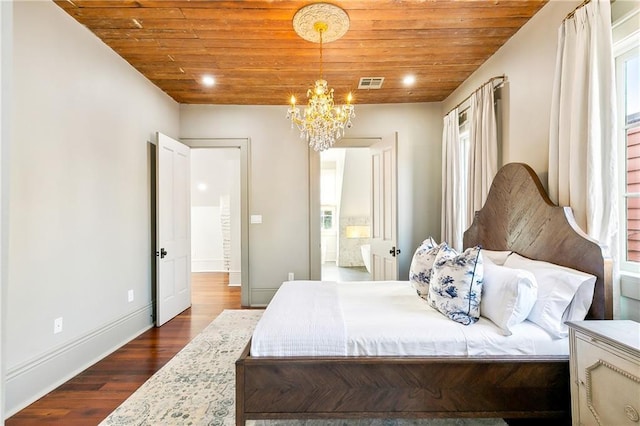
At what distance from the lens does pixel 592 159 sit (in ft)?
5.81

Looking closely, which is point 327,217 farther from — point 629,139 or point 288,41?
point 629,139

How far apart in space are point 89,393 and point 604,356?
307cm

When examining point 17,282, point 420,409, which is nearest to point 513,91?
point 420,409

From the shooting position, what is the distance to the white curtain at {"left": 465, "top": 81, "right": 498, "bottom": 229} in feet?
9.27

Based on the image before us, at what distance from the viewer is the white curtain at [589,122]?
1.73 metres

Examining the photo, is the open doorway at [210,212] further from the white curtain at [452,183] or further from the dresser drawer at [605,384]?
the dresser drawer at [605,384]

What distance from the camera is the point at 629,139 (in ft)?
5.90

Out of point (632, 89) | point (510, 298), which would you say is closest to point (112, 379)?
point (510, 298)

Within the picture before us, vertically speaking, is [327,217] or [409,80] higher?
[409,80]

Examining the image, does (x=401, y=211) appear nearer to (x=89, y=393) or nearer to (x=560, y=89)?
(x=560, y=89)

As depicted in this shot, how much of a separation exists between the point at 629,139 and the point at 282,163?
3456 millimetres

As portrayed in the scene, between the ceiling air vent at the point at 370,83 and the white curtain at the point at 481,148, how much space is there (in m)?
1.02

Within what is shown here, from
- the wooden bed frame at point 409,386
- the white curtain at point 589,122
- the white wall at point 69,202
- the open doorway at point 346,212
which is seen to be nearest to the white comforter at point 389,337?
the wooden bed frame at point 409,386


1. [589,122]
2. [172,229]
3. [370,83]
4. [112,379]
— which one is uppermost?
[370,83]
